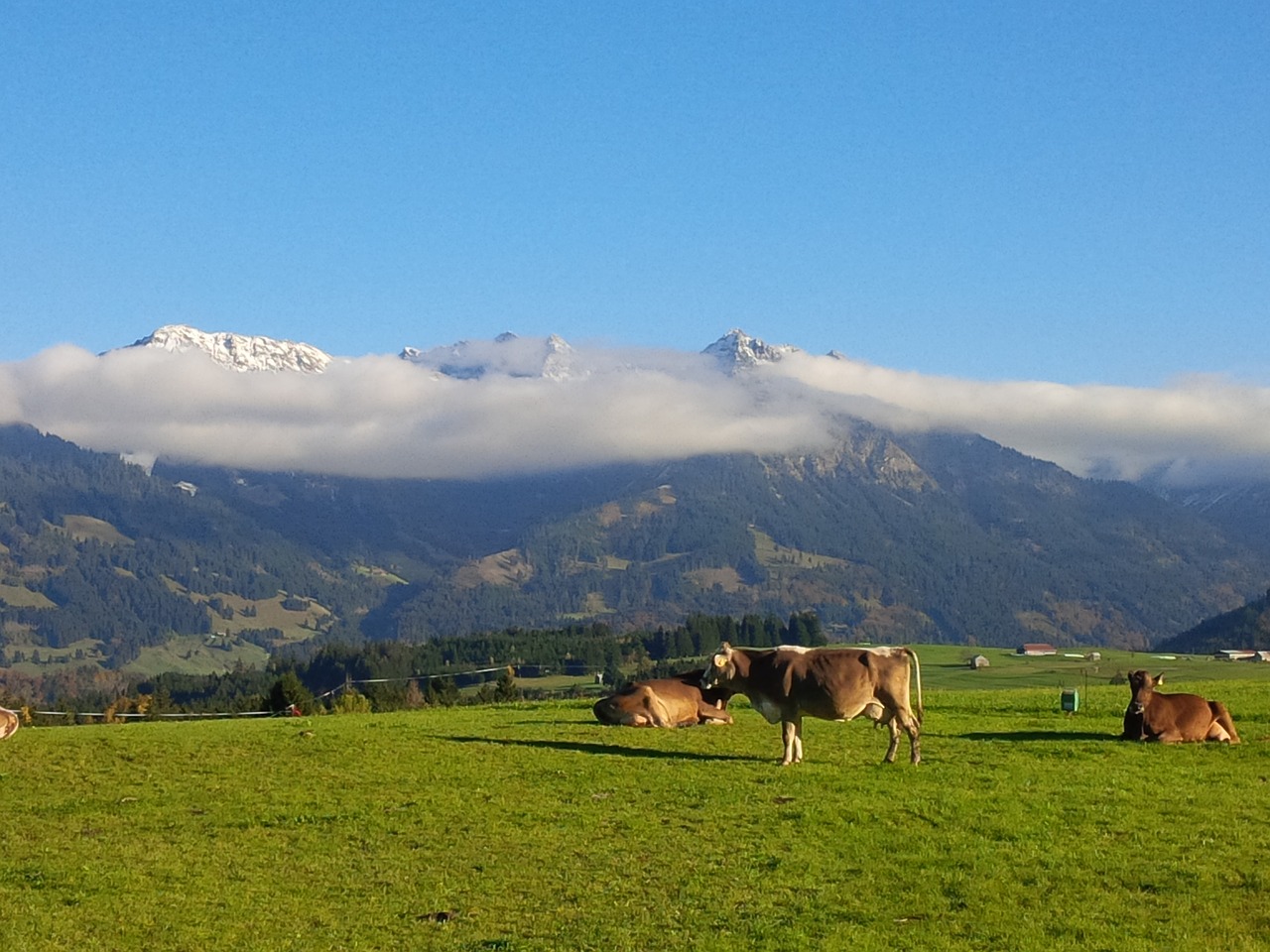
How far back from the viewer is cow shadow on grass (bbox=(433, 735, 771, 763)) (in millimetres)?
30188

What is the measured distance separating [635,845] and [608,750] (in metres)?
9.83

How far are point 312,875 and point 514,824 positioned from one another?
4110mm

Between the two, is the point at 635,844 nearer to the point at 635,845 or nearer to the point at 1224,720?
the point at 635,845

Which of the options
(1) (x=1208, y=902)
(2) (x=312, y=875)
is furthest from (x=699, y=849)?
(1) (x=1208, y=902)

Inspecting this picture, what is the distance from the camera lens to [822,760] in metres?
29.1

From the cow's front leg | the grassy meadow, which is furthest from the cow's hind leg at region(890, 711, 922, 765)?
the cow's front leg

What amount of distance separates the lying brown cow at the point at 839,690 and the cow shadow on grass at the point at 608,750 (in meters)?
1.21

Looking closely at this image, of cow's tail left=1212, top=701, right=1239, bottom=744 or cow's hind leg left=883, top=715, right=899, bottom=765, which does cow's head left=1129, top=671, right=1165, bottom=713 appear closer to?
cow's tail left=1212, top=701, right=1239, bottom=744

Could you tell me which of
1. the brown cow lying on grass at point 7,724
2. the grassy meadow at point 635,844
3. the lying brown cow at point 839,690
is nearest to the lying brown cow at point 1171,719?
the grassy meadow at point 635,844

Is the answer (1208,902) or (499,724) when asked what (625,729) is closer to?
(499,724)

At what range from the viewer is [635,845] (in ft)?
71.4

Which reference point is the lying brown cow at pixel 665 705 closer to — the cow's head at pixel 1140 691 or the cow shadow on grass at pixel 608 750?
the cow shadow on grass at pixel 608 750

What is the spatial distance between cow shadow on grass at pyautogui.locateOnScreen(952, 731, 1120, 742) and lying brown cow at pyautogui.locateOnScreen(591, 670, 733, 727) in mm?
6599

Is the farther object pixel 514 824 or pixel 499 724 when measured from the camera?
pixel 499 724
